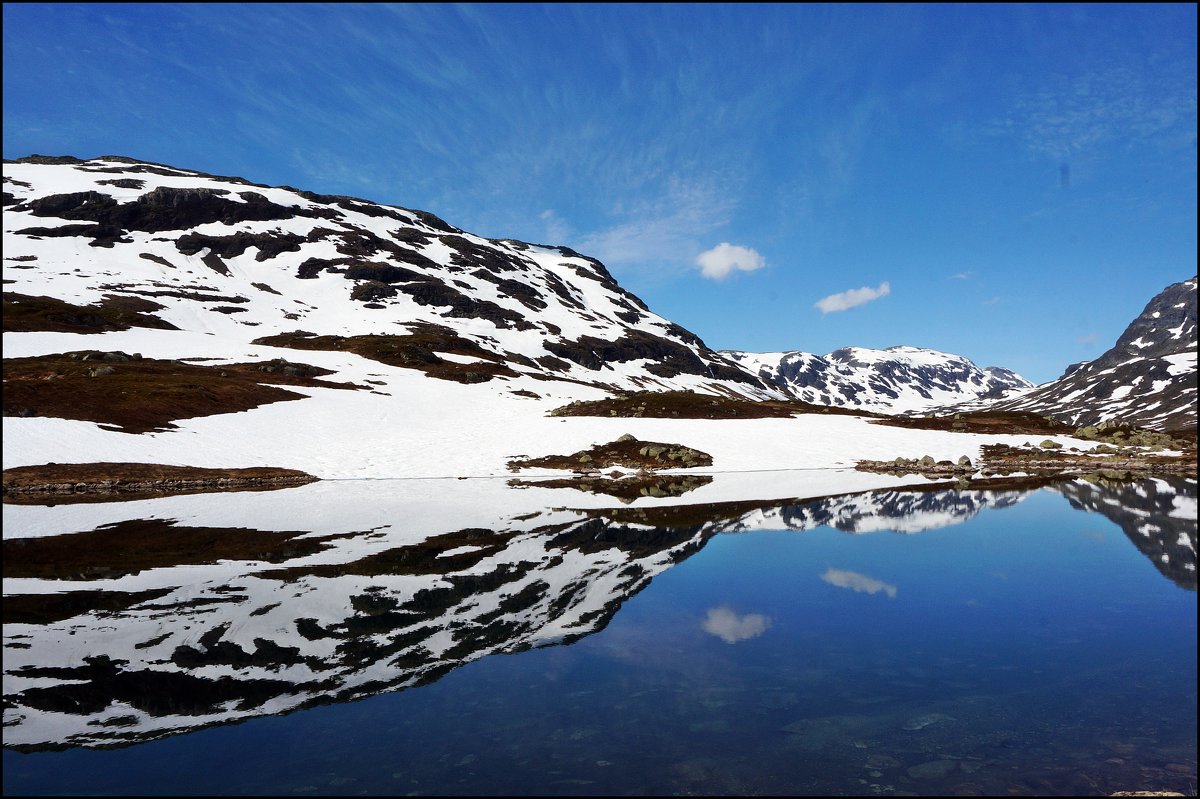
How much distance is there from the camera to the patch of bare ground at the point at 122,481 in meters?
38.9

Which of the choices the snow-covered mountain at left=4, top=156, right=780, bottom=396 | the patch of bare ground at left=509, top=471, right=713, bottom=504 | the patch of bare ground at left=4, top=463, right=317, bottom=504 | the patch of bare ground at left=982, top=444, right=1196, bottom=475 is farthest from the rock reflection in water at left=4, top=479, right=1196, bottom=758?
the snow-covered mountain at left=4, top=156, right=780, bottom=396

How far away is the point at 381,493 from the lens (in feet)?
134

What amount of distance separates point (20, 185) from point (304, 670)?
269154 millimetres

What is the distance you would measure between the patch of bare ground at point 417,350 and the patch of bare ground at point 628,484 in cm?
5254

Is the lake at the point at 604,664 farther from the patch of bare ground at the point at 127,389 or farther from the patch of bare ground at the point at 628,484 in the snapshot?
the patch of bare ground at the point at 127,389

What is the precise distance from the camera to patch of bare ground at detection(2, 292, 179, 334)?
8938cm

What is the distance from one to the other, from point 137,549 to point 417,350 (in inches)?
3700

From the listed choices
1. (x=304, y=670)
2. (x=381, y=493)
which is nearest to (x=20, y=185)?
(x=381, y=493)

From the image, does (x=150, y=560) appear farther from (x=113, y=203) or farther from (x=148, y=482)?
(x=113, y=203)

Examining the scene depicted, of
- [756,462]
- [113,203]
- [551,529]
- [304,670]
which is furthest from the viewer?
[113,203]

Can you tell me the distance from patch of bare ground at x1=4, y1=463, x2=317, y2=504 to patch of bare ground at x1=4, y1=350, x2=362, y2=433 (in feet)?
26.2

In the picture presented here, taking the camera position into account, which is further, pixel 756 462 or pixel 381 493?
pixel 756 462

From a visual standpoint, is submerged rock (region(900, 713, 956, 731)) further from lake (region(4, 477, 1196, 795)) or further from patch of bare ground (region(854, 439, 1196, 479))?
patch of bare ground (region(854, 439, 1196, 479))

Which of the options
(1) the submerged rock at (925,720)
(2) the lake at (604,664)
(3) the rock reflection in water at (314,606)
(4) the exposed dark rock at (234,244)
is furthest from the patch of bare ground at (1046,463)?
(4) the exposed dark rock at (234,244)
